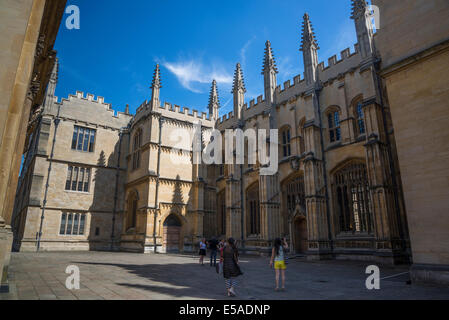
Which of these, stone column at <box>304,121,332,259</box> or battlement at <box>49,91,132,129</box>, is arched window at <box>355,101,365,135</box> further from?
battlement at <box>49,91,132,129</box>

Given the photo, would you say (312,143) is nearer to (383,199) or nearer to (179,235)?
(383,199)

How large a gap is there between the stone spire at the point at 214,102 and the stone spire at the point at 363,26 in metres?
18.0

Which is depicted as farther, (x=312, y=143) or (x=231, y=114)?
(x=231, y=114)

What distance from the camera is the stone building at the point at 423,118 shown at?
8.57 metres

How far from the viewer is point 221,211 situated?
29.7 metres

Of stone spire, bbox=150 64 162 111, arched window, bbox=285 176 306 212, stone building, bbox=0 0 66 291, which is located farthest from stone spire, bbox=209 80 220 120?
stone building, bbox=0 0 66 291

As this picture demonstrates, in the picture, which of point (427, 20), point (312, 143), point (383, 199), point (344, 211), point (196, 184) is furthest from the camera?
point (196, 184)

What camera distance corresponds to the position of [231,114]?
98.1 feet

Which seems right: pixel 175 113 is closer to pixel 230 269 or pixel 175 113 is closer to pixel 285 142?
pixel 285 142

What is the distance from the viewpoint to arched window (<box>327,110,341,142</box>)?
20078 mm

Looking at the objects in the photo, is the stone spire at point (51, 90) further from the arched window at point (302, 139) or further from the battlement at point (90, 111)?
the arched window at point (302, 139)

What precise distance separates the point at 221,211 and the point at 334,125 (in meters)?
14.8
